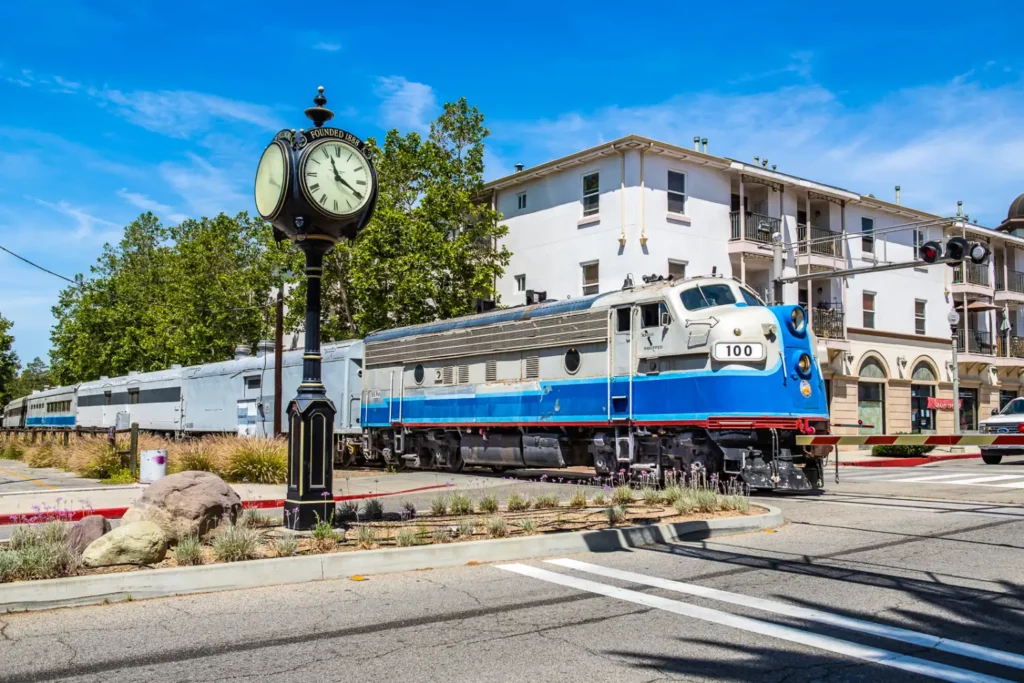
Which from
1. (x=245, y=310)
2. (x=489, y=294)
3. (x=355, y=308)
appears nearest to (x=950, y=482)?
(x=489, y=294)

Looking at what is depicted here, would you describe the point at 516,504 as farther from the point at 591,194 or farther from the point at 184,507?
the point at 591,194

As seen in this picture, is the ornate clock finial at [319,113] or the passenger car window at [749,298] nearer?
the ornate clock finial at [319,113]

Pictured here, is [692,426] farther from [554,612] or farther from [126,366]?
[126,366]

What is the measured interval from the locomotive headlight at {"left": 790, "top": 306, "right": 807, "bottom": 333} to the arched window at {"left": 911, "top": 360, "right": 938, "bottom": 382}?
84.1 ft

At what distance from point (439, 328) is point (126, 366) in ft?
126

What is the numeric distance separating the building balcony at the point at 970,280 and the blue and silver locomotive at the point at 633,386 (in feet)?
98.8

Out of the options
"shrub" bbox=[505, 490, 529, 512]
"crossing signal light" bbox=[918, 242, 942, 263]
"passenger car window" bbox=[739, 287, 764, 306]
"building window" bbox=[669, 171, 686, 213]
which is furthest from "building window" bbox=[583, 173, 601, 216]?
"shrub" bbox=[505, 490, 529, 512]

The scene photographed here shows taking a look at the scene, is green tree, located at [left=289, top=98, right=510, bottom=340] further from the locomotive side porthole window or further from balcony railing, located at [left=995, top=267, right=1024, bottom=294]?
balcony railing, located at [left=995, top=267, right=1024, bottom=294]

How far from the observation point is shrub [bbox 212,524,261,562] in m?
7.80

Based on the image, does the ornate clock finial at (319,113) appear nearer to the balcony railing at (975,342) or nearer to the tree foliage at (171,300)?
the tree foliage at (171,300)

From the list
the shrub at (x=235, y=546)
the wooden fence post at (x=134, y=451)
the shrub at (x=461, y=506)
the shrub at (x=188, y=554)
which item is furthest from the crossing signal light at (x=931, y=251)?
the wooden fence post at (x=134, y=451)

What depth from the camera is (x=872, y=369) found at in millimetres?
36000

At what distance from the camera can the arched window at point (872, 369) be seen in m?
35.5

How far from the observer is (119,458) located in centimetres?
1986
